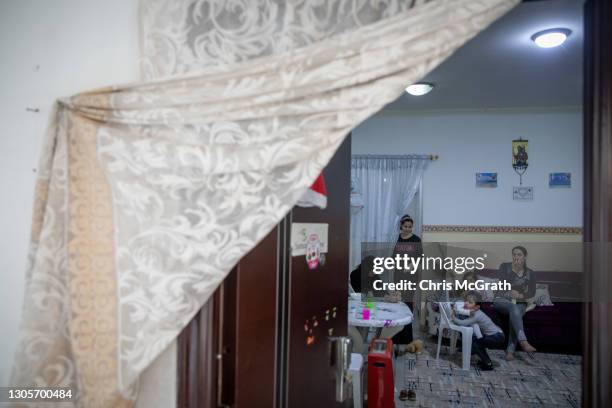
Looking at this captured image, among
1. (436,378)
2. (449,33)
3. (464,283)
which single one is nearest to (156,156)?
(449,33)

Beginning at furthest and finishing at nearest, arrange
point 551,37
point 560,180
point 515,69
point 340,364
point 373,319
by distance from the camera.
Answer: point 560,180
point 515,69
point 373,319
point 551,37
point 340,364

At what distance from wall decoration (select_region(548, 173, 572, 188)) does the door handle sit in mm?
4748

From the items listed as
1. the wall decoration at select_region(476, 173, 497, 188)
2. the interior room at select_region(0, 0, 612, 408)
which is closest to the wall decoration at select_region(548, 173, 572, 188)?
the wall decoration at select_region(476, 173, 497, 188)

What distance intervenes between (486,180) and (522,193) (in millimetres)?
465

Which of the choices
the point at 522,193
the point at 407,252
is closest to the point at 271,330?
the point at 407,252

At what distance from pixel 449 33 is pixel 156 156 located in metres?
0.80

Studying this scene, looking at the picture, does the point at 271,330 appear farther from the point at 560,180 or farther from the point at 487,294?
the point at 560,180

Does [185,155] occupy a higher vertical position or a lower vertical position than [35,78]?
lower

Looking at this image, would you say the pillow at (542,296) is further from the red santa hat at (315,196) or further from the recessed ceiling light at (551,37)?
the red santa hat at (315,196)

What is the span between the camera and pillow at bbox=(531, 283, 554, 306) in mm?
4841

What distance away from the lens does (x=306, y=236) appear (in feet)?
5.36

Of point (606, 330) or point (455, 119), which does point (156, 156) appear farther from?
point (455, 119)

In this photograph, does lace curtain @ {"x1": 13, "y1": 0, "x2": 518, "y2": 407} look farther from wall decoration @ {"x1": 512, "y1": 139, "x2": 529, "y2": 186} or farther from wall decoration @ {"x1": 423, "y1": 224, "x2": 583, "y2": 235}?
wall decoration @ {"x1": 512, "y1": 139, "x2": 529, "y2": 186}

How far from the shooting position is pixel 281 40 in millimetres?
1177
